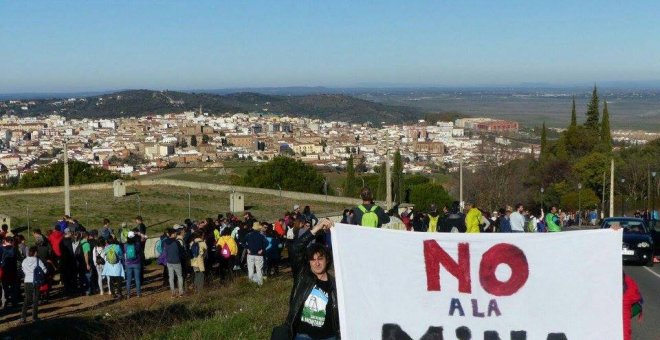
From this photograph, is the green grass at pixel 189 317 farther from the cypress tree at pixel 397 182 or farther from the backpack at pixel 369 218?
the cypress tree at pixel 397 182

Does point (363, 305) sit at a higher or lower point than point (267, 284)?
higher

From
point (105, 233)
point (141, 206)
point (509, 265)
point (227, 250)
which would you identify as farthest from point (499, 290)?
point (141, 206)

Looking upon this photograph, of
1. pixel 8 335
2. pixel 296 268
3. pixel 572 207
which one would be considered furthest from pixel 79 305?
pixel 572 207

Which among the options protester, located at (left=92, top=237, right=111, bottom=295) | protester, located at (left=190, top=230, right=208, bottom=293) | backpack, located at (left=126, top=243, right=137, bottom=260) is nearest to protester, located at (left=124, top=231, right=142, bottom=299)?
backpack, located at (left=126, top=243, right=137, bottom=260)

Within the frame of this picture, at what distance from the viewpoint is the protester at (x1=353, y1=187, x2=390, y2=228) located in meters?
11.0

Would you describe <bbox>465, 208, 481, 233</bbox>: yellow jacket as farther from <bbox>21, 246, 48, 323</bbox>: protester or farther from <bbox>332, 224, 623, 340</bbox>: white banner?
<bbox>332, 224, 623, 340</bbox>: white banner

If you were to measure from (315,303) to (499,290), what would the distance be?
1.36m

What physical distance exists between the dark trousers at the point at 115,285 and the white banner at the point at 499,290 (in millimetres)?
10896

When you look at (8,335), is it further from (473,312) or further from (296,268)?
(473,312)

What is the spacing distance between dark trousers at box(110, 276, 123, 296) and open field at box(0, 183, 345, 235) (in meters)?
13.8

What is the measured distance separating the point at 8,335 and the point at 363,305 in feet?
26.7

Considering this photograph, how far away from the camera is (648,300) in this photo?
14.4 m

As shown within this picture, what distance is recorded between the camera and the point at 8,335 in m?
13.2

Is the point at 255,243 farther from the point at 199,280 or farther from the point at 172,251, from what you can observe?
the point at 172,251
